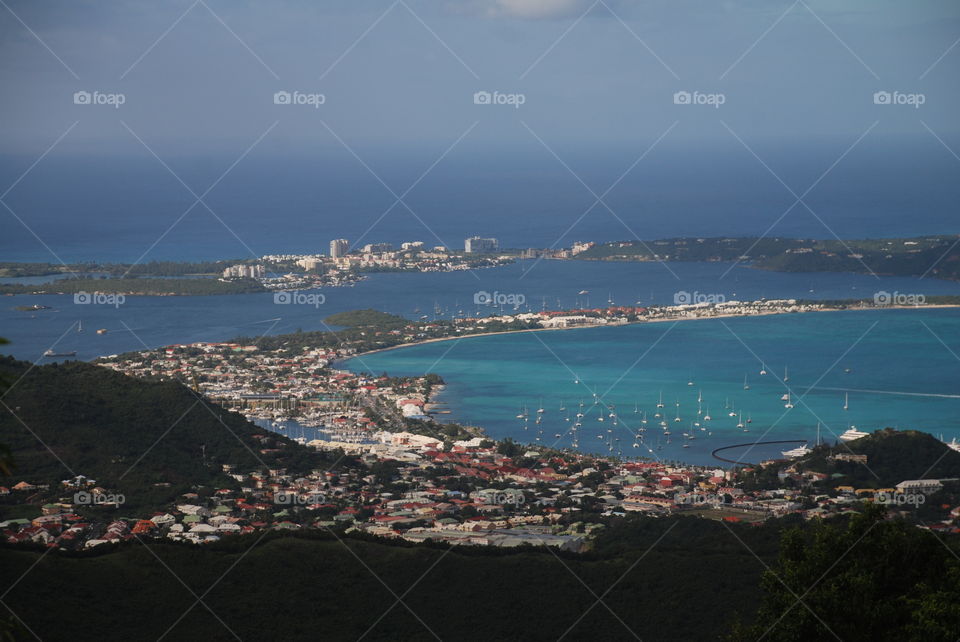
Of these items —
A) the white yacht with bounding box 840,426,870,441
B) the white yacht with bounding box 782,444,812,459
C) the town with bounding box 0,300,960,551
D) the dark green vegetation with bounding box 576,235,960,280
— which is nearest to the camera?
the town with bounding box 0,300,960,551

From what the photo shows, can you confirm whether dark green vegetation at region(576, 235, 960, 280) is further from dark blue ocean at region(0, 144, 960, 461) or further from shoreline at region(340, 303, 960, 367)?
shoreline at region(340, 303, 960, 367)

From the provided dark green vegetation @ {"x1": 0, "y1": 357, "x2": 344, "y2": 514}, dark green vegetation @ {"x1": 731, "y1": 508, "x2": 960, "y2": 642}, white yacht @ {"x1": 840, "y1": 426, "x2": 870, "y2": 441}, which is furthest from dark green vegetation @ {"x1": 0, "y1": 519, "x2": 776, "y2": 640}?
white yacht @ {"x1": 840, "y1": 426, "x2": 870, "y2": 441}

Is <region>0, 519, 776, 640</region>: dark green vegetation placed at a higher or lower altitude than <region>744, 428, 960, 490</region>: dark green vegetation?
lower

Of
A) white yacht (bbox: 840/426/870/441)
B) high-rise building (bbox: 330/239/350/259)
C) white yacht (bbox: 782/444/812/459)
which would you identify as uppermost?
high-rise building (bbox: 330/239/350/259)

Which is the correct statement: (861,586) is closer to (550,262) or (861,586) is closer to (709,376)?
(709,376)

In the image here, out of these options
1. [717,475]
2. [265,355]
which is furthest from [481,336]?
[717,475]

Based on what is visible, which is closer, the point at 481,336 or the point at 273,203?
the point at 481,336

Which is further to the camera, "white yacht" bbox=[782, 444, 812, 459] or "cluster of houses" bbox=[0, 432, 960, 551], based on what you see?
"white yacht" bbox=[782, 444, 812, 459]

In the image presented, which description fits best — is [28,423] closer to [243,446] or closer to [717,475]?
[243,446]
